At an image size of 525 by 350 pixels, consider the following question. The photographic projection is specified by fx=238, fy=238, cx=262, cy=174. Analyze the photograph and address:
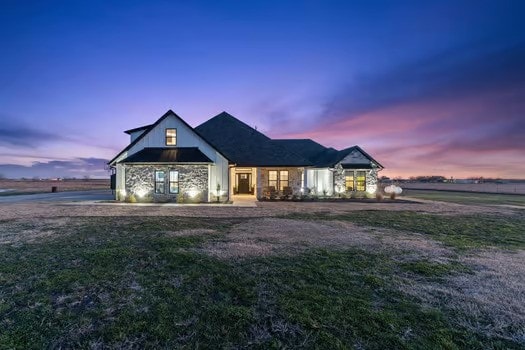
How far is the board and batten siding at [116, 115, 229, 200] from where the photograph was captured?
725 inches

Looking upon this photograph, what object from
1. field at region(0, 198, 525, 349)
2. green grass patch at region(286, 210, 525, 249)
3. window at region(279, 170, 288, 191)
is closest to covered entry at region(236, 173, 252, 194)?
window at region(279, 170, 288, 191)

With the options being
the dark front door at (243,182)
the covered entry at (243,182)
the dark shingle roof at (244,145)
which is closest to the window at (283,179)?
the dark shingle roof at (244,145)

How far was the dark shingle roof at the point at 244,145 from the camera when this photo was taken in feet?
67.6

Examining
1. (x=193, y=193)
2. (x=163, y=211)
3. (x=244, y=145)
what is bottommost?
(x=163, y=211)

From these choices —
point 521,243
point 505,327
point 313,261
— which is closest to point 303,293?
point 313,261

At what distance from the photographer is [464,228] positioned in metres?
9.65

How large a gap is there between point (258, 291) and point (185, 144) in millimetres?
16382

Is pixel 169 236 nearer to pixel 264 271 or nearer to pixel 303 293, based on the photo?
pixel 264 271

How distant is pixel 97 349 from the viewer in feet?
9.05

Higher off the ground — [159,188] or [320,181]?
[320,181]

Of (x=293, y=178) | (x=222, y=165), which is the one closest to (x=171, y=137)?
(x=222, y=165)

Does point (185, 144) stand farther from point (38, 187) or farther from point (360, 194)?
point (38, 187)

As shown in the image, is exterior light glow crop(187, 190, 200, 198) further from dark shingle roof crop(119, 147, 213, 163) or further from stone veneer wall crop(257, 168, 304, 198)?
stone veneer wall crop(257, 168, 304, 198)

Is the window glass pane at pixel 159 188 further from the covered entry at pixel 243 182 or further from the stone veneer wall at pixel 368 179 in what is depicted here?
the stone veneer wall at pixel 368 179
